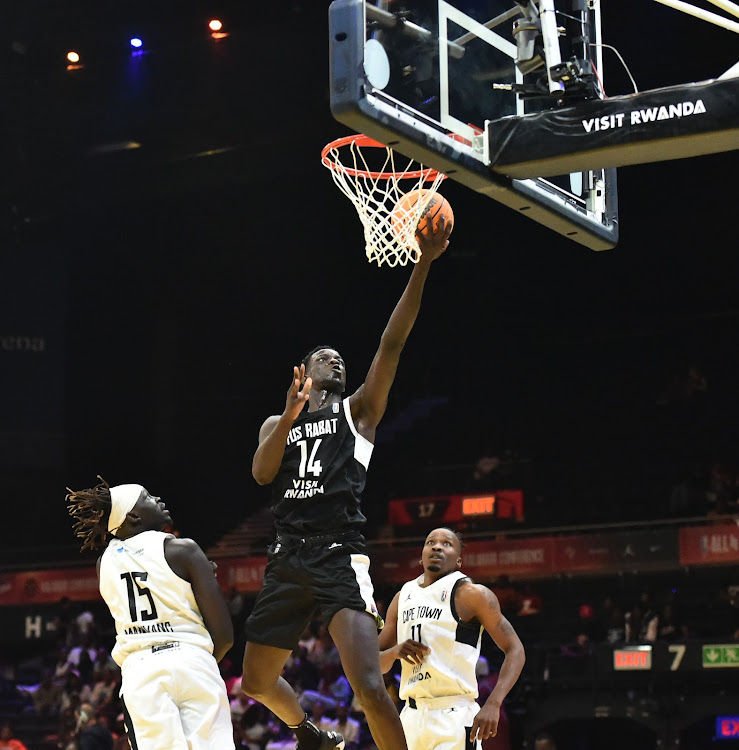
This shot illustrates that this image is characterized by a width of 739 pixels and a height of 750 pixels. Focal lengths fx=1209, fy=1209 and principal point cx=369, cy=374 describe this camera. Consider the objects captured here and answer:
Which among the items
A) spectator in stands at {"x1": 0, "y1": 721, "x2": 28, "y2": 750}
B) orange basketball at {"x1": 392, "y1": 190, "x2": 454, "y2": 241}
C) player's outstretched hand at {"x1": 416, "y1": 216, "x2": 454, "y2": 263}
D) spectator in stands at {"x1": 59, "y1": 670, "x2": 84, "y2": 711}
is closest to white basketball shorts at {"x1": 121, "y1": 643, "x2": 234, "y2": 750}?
player's outstretched hand at {"x1": 416, "y1": 216, "x2": 454, "y2": 263}

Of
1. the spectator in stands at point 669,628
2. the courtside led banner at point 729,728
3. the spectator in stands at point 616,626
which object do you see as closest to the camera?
the courtside led banner at point 729,728

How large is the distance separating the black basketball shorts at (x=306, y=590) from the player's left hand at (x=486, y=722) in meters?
0.86

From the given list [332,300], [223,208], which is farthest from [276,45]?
[332,300]

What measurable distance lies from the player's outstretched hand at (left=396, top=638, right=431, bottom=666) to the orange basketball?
2.02m

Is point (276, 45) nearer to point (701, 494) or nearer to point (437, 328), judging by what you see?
point (437, 328)

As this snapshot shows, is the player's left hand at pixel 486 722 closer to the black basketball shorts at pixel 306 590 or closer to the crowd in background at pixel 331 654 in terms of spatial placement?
the black basketball shorts at pixel 306 590

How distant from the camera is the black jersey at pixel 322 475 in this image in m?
5.12

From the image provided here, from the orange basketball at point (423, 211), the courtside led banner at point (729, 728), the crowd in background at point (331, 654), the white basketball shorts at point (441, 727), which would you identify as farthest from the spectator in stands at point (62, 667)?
the orange basketball at point (423, 211)

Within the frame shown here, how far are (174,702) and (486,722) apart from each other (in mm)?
1508

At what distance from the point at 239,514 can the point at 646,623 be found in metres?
7.28

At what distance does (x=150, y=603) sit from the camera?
16.3 feet

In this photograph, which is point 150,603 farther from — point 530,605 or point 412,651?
point 530,605

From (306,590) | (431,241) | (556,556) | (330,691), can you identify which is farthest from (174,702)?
(556,556)

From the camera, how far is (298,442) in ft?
17.4
